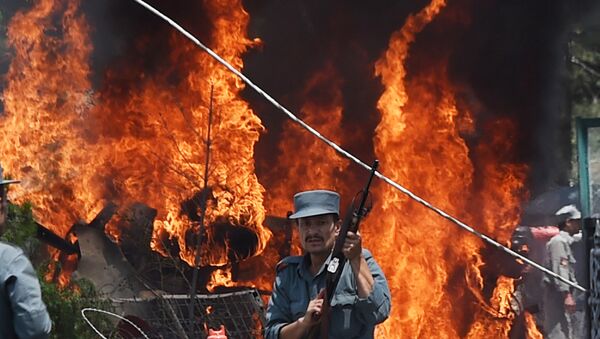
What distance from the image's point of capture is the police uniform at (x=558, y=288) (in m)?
11.5

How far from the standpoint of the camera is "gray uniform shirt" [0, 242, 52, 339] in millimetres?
4160

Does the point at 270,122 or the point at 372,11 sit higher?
the point at 372,11

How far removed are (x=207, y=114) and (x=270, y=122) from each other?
0.88 metres

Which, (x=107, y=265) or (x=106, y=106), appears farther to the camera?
(x=106, y=106)

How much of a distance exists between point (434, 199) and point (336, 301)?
8709 mm

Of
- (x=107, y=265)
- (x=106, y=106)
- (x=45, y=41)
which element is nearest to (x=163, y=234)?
(x=107, y=265)

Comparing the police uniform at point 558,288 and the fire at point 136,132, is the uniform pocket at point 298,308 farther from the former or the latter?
the fire at point 136,132

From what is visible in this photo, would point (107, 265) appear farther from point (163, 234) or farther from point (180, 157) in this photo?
point (180, 157)

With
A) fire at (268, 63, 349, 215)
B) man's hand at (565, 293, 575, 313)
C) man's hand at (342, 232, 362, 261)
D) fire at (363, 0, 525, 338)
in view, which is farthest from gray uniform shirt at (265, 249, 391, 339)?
fire at (268, 63, 349, 215)

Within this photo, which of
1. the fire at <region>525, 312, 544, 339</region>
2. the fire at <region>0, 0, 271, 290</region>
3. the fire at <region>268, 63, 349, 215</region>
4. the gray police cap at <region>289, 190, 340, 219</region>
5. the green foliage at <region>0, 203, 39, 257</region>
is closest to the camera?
the gray police cap at <region>289, 190, 340, 219</region>

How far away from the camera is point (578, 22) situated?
1388 centimetres

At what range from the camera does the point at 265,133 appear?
14117 millimetres

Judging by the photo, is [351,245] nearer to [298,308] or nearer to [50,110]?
Result: [298,308]

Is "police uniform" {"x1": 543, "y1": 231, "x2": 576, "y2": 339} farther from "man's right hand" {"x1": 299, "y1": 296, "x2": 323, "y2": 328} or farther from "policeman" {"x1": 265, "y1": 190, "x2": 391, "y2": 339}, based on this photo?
"man's right hand" {"x1": 299, "y1": 296, "x2": 323, "y2": 328}
